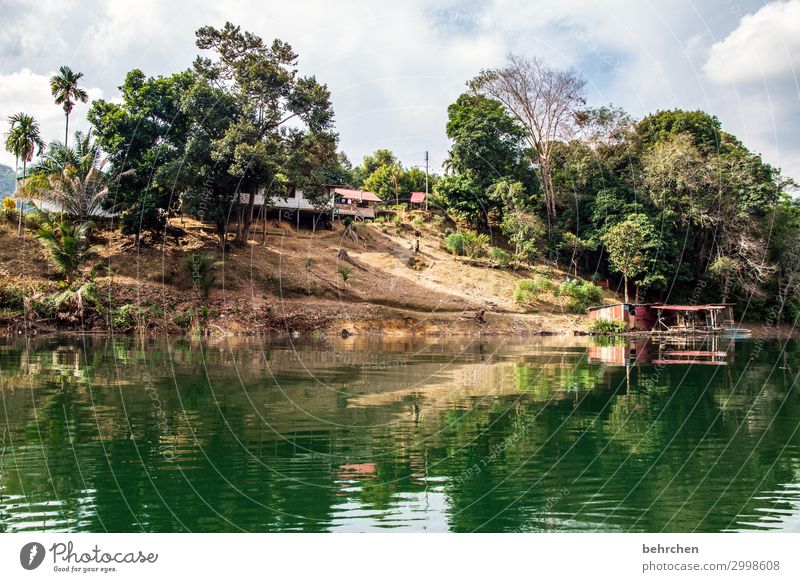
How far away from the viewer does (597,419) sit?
13555 mm

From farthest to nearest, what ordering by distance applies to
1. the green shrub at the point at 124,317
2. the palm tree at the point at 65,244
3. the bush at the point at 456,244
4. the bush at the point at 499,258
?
1. the bush at the point at 456,244
2. the bush at the point at 499,258
3. the palm tree at the point at 65,244
4. the green shrub at the point at 124,317

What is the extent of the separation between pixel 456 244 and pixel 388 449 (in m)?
46.2

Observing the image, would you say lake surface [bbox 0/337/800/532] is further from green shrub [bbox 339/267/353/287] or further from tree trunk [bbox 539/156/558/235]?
tree trunk [bbox 539/156/558/235]

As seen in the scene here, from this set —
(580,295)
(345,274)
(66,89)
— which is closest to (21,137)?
(66,89)

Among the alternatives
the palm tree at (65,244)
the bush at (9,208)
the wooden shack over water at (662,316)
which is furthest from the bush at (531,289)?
the bush at (9,208)

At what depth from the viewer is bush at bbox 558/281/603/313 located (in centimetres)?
4906

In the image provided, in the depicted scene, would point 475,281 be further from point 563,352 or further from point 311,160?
point 563,352

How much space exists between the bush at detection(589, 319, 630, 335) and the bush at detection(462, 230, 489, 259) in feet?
46.0

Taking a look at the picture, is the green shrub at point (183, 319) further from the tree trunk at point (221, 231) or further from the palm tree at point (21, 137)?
the palm tree at point (21, 137)

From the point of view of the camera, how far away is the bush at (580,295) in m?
49.1

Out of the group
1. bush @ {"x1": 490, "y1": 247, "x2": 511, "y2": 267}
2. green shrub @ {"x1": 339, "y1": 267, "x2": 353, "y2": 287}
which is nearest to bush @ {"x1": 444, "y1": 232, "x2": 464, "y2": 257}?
bush @ {"x1": 490, "y1": 247, "x2": 511, "y2": 267}

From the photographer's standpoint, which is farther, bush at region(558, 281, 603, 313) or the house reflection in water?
bush at region(558, 281, 603, 313)

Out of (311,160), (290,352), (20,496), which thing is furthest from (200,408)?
(311,160)

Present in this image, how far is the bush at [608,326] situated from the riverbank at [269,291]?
1.22m
